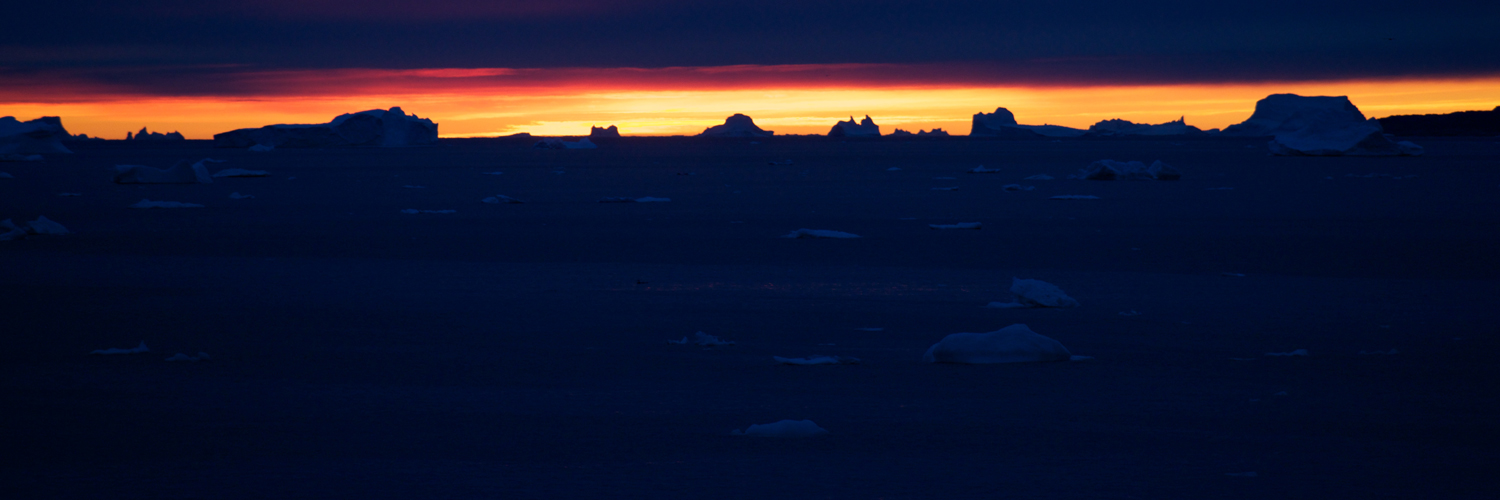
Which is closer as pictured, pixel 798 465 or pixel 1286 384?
pixel 798 465

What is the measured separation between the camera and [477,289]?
792 cm

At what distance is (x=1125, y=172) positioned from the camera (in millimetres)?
24281

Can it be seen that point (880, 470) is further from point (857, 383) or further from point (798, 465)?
point (857, 383)

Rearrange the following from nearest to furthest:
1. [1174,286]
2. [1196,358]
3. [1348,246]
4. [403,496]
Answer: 1. [403,496]
2. [1196,358]
3. [1174,286]
4. [1348,246]

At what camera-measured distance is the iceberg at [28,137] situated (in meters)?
44.3

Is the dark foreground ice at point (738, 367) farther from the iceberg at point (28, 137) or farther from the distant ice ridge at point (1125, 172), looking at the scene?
the iceberg at point (28, 137)

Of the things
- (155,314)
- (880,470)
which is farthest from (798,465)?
(155,314)

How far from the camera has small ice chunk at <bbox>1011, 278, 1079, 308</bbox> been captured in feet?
22.5

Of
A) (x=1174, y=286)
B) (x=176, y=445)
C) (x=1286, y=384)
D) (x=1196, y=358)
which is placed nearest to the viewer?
(x=176, y=445)

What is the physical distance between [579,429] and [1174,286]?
4687mm

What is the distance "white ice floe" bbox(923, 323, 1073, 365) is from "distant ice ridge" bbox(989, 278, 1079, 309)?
4.66ft

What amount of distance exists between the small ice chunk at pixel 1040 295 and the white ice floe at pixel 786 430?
298 centimetres

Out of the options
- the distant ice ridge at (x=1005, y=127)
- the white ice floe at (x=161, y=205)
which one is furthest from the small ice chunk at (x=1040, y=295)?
the distant ice ridge at (x=1005, y=127)

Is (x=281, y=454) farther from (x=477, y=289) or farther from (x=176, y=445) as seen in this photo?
(x=477, y=289)
